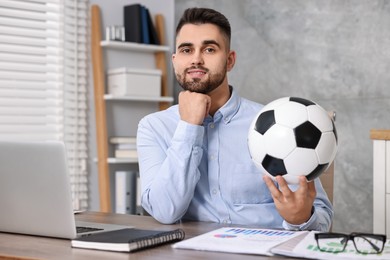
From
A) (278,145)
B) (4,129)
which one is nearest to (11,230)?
(278,145)

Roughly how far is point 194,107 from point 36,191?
59cm

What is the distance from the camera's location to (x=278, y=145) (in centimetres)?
159

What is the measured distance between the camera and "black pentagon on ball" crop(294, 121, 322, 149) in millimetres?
1580

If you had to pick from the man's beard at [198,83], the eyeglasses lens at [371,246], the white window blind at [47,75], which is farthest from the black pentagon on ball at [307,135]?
the white window blind at [47,75]

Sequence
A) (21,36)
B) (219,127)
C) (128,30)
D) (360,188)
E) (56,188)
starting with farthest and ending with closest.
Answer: (128,30)
(21,36)
(360,188)
(219,127)
(56,188)

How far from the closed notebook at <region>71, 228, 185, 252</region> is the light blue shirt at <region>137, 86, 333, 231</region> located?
0.36m

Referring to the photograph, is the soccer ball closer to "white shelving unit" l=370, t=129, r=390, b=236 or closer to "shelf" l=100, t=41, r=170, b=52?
"white shelving unit" l=370, t=129, r=390, b=236

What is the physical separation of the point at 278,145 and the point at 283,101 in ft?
0.45

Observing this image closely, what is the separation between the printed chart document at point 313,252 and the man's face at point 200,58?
78 cm

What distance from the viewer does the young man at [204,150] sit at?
187 cm

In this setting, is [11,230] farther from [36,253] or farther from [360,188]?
[360,188]

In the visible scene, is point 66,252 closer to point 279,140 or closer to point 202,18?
point 279,140

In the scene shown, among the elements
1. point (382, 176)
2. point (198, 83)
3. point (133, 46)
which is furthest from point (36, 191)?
point (133, 46)

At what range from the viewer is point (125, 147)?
4.16 m
